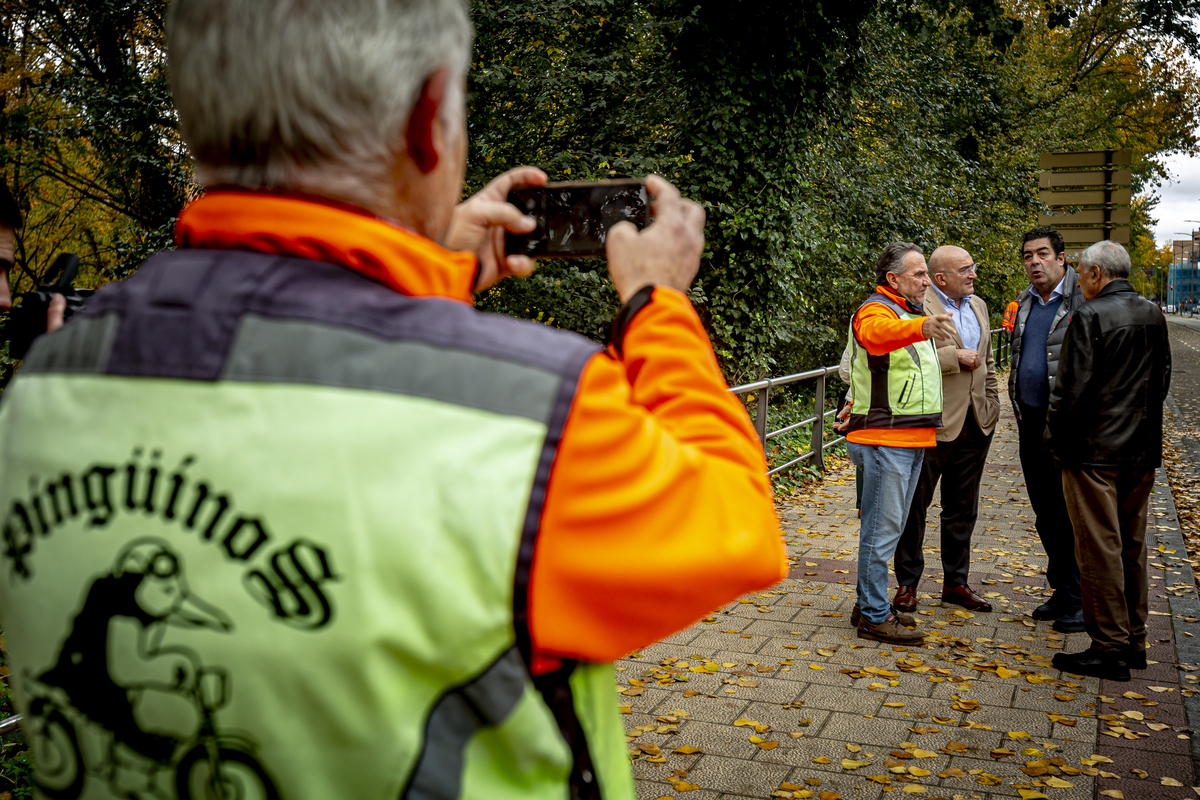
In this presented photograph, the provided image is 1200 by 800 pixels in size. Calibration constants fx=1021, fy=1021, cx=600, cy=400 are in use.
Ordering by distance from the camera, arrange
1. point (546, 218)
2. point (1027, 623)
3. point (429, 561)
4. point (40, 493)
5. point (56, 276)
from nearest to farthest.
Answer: point (429, 561) < point (40, 493) < point (546, 218) < point (56, 276) < point (1027, 623)

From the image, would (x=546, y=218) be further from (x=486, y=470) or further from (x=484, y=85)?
(x=484, y=85)

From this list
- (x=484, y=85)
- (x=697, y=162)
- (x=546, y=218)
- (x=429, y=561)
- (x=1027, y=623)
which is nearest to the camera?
(x=429, y=561)

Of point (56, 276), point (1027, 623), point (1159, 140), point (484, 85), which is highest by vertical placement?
point (1159, 140)

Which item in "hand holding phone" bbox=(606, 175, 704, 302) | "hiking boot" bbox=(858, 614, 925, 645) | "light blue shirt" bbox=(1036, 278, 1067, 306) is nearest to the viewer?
"hand holding phone" bbox=(606, 175, 704, 302)

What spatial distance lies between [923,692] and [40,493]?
4.79m

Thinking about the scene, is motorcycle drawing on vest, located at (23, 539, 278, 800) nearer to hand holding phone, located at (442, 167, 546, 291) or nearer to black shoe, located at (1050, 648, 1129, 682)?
hand holding phone, located at (442, 167, 546, 291)

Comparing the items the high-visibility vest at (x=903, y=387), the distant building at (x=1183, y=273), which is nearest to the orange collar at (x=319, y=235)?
the high-visibility vest at (x=903, y=387)

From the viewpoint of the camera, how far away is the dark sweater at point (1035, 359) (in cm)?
645

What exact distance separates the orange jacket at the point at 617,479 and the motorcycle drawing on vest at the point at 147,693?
31cm

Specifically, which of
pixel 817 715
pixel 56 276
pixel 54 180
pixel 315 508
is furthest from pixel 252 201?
pixel 54 180

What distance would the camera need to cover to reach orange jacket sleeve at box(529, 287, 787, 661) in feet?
3.28

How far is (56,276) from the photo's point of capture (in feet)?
7.39

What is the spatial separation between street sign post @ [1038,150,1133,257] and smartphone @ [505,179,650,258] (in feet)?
34.9

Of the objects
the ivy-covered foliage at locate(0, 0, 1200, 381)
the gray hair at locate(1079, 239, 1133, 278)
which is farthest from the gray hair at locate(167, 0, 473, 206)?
the ivy-covered foliage at locate(0, 0, 1200, 381)
